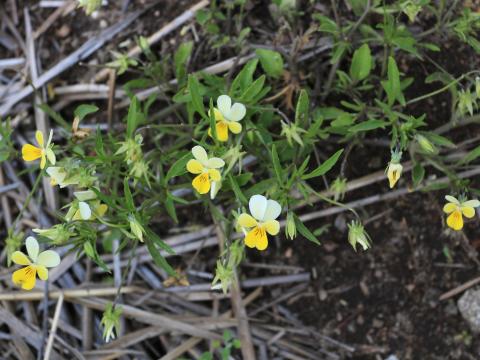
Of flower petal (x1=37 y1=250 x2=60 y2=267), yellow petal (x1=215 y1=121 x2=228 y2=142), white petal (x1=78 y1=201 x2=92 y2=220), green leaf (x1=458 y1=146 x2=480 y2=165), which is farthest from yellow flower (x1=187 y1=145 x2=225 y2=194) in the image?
green leaf (x1=458 y1=146 x2=480 y2=165)

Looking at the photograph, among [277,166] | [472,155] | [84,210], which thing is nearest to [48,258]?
[84,210]

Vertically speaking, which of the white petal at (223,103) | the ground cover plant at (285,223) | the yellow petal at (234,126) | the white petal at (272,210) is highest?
the white petal at (223,103)

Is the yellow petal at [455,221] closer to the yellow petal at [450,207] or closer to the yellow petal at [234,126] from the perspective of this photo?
the yellow petal at [450,207]

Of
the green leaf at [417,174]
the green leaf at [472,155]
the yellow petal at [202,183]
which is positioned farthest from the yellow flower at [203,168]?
the green leaf at [472,155]

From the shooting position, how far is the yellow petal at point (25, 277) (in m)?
2.07

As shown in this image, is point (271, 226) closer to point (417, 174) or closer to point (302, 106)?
point (302, 106)

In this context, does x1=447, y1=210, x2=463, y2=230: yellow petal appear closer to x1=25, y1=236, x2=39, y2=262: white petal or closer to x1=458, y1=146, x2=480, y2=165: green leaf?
x1=458, y1=146, x2=480, y2=165: green leaf

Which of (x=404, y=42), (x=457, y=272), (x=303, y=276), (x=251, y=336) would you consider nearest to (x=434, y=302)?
(x=457, y=272)

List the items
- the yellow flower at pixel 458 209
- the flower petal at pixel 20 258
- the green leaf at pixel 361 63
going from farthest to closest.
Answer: the green leaf at pixel 361 63, the yellow flower at pixel 458 209, the flower petal at pixel 20 258

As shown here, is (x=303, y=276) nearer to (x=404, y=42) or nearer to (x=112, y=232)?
(x=112, y=232)

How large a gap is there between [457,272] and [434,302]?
0.15 m

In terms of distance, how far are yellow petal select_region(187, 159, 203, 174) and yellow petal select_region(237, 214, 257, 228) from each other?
19cm

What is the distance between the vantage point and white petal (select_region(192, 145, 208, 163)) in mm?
1952

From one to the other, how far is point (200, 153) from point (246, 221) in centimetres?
24
